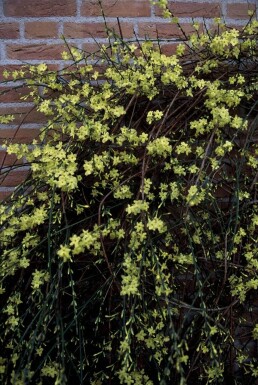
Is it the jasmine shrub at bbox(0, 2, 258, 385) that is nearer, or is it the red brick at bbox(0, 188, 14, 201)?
the jasmine shrub at bbox(0, 2, 258, 385)

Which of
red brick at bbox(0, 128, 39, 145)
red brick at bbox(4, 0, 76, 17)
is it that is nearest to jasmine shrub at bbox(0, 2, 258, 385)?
red brick at bbox(0, 128, 39, 145)

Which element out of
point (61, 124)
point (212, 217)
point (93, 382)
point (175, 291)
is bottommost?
point (93, 382)

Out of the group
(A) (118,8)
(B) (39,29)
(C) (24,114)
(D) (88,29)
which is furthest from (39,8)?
(C) (24,114)

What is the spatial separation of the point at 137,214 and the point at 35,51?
79 cm

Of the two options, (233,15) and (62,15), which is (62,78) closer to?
(62,15)

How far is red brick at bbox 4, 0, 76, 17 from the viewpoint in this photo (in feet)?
A: 6.74

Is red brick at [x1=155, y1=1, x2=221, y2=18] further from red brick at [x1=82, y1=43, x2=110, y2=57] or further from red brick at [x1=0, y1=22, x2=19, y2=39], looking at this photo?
red brick at [x1=0, y1=22, x2=19, y2=39]

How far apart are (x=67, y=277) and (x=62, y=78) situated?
0.74 meters

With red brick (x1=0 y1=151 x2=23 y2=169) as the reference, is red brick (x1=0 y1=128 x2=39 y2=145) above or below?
above

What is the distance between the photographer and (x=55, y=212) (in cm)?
179

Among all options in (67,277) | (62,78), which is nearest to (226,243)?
(67,277)

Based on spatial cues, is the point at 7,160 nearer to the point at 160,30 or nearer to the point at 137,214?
the point at 137,214

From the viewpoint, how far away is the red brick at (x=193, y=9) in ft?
6.92

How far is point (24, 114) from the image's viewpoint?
208 cm
